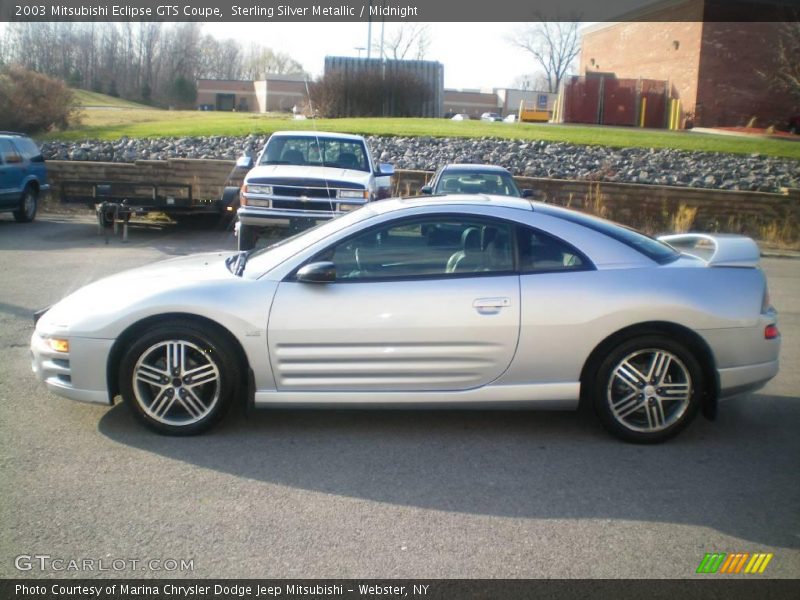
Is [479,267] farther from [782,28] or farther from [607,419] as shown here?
[782,28]

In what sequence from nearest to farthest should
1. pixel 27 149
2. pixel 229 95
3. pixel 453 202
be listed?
pixel 453 202 → pixel 27 149 → pixel 229 95

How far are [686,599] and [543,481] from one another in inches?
49.6

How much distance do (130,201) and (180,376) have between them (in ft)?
35.4

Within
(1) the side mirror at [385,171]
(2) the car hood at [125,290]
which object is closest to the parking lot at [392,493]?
(2) the car hood at [125,290]

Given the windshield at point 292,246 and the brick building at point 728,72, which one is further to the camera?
the brick building at point 728,72

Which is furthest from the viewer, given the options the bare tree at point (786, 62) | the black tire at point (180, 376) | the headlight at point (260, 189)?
the bare tree at point (786, 62)

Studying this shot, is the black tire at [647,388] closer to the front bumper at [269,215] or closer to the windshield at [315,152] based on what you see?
the front bumper at [269,215]

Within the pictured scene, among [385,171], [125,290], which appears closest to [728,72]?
[385,171]

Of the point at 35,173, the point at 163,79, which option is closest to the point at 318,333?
the point at 35,173

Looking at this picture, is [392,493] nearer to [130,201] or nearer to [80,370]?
[80,370]

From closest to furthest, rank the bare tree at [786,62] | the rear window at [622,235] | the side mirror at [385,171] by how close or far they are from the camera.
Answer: the rear window at [622,235], the side mirror at [385,171], the bare tree at [786,62]

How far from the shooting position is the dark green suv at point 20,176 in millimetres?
15945

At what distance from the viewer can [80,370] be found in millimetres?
5059

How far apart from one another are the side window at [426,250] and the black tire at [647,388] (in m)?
0.95
